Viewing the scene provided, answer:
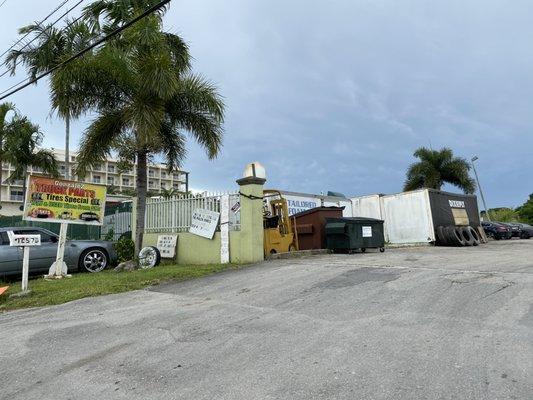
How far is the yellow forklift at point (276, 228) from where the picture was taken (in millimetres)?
14117

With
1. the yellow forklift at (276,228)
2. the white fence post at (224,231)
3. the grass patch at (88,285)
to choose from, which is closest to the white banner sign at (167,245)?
the white fence post at (224,231)

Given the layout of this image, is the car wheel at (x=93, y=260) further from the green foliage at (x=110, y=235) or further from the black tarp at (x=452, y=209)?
the black tarp at (x=452, y=209)

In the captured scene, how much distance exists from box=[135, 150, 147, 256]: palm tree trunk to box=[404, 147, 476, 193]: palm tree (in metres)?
25.8

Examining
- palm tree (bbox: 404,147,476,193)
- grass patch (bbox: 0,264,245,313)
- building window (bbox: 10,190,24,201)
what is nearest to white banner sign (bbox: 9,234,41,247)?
grass patch (bbox: 0,264,245,313)

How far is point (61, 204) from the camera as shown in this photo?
12.8 meters

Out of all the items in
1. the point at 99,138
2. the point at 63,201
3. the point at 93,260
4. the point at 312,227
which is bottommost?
the point at 93,260

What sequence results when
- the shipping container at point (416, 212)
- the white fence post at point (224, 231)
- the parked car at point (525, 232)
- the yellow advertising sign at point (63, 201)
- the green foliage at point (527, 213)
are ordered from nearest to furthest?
the yellow advertising sign at point (63, 201) < the white fence post at point (224, 231) < the shipping container at point (416, 212) < the parked car at point (525, 232) < the green foliage at point (527, 213)

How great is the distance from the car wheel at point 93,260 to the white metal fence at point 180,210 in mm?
1970

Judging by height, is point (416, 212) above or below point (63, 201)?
above

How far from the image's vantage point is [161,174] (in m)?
119

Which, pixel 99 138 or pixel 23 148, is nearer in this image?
pixel 99 138

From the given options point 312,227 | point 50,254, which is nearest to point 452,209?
point 312,227

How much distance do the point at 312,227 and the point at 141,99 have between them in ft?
23.5

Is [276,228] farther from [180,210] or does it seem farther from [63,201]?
[63,201]
